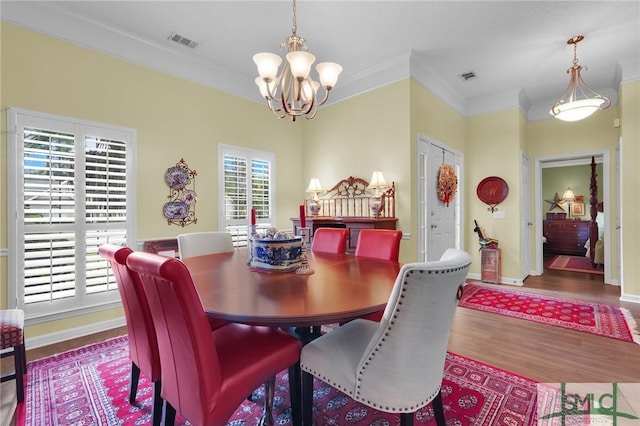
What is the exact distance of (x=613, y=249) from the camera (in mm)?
4465

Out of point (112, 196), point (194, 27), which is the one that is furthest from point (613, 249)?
point (112, 196)

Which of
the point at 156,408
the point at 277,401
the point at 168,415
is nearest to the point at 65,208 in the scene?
the point at 156,408

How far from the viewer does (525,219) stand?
16.1 ft

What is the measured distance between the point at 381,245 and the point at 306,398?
53.2 inches

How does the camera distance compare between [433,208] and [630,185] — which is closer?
[630,185]

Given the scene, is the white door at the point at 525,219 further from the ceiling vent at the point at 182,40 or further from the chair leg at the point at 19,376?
the chair leg at the point at 19,376

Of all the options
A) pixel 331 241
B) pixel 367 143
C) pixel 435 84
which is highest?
pixel 435 84

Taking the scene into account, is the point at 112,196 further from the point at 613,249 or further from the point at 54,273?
the point at 613,249

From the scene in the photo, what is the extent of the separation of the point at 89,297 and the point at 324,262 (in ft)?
7.81

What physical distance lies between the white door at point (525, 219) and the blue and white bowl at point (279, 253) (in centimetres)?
425

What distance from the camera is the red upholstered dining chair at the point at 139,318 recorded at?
4.62ft

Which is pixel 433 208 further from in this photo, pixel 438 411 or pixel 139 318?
pixel 139 318

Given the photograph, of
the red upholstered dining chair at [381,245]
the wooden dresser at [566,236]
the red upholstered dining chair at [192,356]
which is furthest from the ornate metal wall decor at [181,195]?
the wooden dresser at [566,236]

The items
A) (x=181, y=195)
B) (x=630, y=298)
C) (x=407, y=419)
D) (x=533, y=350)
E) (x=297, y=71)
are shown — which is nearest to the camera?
(x=407, y=419)
